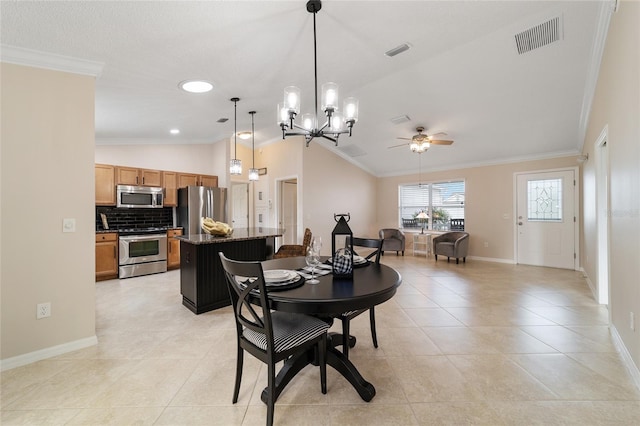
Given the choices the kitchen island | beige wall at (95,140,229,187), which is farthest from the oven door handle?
the kitchen island

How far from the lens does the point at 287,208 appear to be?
705 centimetres

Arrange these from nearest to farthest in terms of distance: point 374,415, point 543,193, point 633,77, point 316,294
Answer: point 316,294 < point 374,415 < point 633,77 < point 543,193

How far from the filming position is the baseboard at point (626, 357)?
1.92 m

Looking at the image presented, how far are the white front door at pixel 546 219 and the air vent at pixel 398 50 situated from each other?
4729 mm

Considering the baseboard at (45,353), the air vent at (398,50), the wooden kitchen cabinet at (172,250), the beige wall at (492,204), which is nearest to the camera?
the baseboard at (45,353)

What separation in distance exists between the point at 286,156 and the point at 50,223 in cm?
467

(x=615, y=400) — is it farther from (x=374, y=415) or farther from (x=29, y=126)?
(x=29, y=126)

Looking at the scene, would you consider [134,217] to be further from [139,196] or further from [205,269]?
[205,269]

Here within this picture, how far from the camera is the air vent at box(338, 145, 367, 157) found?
6.80 meters

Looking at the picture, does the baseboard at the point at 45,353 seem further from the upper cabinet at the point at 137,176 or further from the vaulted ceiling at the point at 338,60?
the upper cabinet at the point at 137,176

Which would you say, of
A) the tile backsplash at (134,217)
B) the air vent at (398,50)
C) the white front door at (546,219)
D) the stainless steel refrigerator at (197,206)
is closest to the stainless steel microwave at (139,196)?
the tile backsplash at (134,217)

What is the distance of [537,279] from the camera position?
4.80 meters

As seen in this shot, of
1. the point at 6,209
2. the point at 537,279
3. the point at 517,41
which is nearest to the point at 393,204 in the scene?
the point at 537,279

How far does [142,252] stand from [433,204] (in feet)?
22.0
